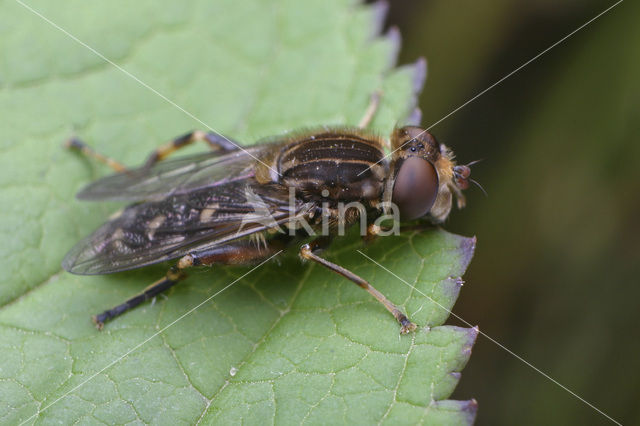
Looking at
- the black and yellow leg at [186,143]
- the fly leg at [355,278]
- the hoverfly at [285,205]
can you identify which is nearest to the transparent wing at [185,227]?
the hoverfly at [285,205]

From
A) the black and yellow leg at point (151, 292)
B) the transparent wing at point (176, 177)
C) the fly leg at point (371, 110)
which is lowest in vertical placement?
the black and yellow leg at point (151, 292)

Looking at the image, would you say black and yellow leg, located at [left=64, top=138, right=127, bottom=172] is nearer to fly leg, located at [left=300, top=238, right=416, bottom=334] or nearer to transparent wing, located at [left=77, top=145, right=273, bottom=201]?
transparent wing, located at [left=77, top=145, right=273, bottom=201]

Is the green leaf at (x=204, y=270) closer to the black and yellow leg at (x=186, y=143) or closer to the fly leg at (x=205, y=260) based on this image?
the fly leg at (x=205, y=260)

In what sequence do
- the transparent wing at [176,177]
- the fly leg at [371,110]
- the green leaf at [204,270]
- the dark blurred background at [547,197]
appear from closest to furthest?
the green leaf at [204,270] → the transparent wing at [176,177] → the dark blurred background at [547,197] → the fly leg at [371,110]

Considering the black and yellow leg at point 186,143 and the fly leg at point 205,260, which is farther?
the black and yellow leg at point 186,143

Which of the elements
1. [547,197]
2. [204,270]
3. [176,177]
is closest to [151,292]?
[204,270]

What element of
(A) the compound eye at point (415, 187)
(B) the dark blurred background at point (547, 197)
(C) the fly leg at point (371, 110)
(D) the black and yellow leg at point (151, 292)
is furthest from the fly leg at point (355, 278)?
(B) the dark blurred background at point (547, 197)

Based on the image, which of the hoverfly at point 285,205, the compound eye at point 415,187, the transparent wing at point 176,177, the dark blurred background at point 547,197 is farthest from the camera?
the dark blurred background at point 547,197

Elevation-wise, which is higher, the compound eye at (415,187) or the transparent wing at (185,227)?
the compound eye at (415,187)

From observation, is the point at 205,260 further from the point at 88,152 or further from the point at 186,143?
the point at 88,152
